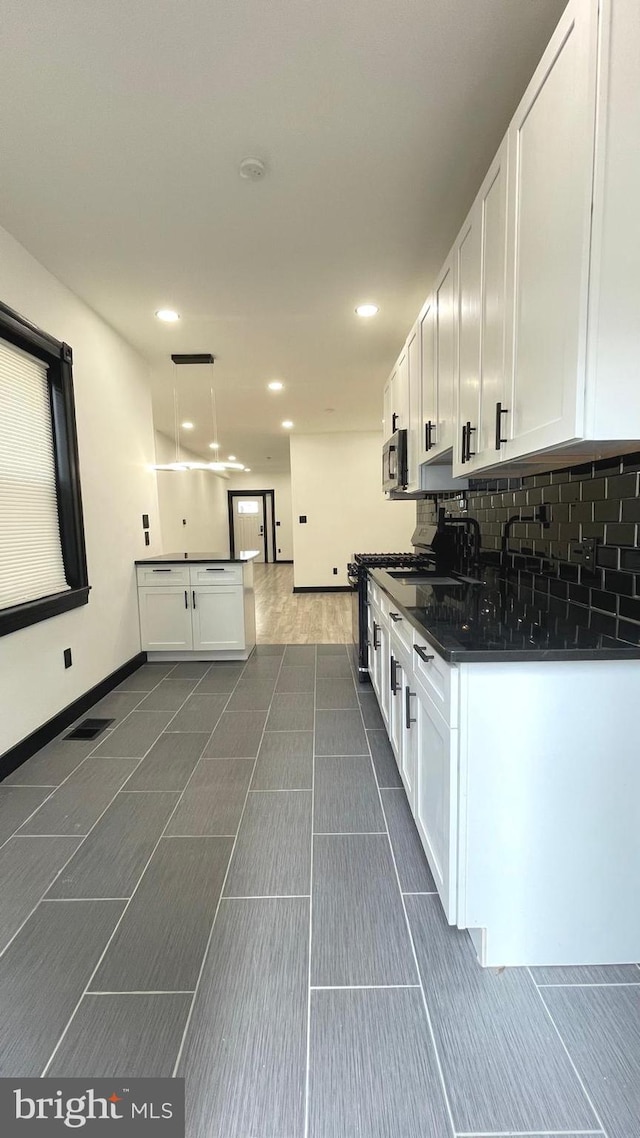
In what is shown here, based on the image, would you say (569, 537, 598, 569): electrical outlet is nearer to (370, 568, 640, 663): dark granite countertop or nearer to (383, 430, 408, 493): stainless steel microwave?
(370, 568, 640, 663): dark granite countertop

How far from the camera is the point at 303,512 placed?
7555 millimetres

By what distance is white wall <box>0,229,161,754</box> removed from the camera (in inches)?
95.8

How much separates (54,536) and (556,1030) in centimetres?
312

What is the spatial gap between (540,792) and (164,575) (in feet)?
11.1

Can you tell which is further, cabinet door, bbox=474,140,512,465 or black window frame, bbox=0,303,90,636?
black window frame, bbox=0,303,90,636

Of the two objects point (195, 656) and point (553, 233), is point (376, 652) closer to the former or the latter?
point (195, 656)

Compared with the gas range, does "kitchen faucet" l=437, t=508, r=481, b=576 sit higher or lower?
higher

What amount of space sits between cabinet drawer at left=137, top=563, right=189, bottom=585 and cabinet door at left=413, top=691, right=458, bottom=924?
2.81 metres

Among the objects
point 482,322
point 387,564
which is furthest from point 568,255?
point 387,564

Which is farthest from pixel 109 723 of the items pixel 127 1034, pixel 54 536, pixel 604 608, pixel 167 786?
pixel 604 608

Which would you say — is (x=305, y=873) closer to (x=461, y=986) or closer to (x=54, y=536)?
(x=461, y=986)

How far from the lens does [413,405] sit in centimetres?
283

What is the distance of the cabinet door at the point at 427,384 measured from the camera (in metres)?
2.36

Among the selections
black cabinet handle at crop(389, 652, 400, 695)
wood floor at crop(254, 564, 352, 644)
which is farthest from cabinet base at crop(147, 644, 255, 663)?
black cabinet handle at crop(389, 652, 400, 695)
